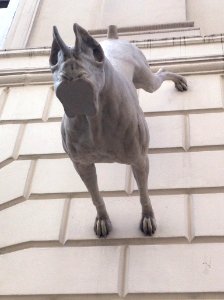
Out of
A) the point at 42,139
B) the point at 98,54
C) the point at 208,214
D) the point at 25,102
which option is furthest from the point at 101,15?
→ the point at 98,54

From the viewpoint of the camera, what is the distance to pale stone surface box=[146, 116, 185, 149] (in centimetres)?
522

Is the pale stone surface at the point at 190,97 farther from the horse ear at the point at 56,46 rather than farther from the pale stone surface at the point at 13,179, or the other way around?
the horse ear at the point at 56,46

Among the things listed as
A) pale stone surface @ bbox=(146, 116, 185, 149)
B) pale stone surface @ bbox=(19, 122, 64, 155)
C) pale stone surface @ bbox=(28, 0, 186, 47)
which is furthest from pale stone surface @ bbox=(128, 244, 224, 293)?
pale stone surface @ bbox=(28, 0, 186, 47)

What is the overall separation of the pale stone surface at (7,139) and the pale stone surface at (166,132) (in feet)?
4.09

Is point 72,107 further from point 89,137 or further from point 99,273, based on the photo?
point 99,273

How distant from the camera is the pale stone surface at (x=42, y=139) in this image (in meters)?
5.39

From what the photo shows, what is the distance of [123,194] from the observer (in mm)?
4906

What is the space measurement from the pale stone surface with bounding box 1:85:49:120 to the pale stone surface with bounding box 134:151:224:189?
1.29 m

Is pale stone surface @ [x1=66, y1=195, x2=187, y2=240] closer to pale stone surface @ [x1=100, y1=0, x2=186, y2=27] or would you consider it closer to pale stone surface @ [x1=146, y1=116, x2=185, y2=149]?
pale stone surface @ [x1=146, y1=116, x2=185, y2=149]

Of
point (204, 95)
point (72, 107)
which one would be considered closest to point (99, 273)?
point (72, 107)

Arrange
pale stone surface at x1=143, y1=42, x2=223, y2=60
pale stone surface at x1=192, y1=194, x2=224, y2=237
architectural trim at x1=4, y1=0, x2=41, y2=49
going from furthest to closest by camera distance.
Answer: architectural trim at x1=4, y1=0, x2=41, y2=49 → pale stone surface at x1=143, y1=42, x2=223, y2=60 → pale stone surface at x1=192, y1=194, x2=224, y2=237

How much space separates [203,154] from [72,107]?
2.06 m

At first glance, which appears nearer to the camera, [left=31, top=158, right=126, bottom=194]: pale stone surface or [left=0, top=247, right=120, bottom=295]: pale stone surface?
[left=0, top=247, right=120, bottom=295]: pale stone surface

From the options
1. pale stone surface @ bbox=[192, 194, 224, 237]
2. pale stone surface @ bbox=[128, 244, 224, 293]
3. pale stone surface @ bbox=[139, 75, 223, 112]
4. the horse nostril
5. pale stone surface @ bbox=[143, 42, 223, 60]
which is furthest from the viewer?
pale stone surface @ bbox=[143, 42, 223, 60]
